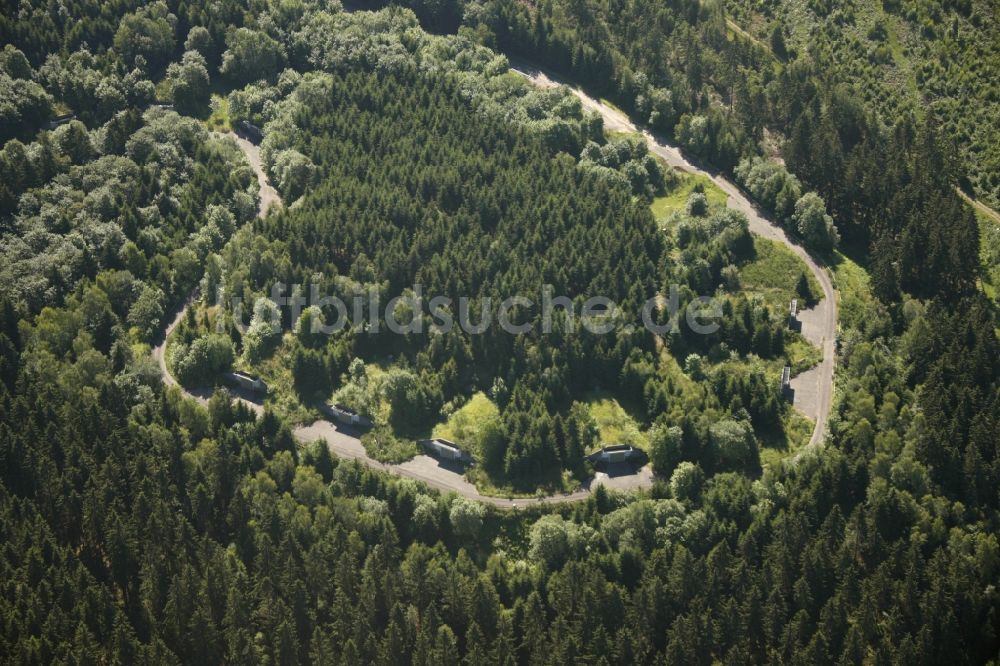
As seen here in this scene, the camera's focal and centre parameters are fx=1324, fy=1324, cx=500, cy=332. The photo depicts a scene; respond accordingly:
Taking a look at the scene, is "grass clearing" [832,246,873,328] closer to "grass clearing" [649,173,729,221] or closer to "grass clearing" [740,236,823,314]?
"grass clearing" [740,236,823,314]

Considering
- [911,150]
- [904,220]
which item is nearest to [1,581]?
[904,220]

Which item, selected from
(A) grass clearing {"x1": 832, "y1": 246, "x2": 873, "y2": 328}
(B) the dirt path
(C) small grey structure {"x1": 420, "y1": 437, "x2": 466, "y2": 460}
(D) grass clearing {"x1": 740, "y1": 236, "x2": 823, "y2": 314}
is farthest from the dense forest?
(C) small grey structure {"x1": 420, "y1": 437, "x2": 466, "y2": 460}

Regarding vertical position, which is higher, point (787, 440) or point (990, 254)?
point (990, 254)

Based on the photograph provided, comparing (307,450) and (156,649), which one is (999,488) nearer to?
(307,450)

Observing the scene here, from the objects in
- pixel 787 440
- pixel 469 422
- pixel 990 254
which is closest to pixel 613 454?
pixel 469 422

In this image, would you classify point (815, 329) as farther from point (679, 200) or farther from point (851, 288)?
point (679, 200)

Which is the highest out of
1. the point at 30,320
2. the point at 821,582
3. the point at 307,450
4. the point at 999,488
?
the point at 999,488
